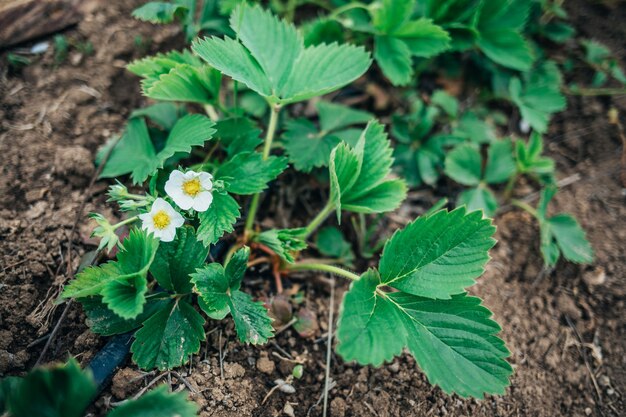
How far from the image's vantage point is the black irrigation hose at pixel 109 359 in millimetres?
1434

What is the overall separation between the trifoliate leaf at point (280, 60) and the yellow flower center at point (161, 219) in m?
0.50

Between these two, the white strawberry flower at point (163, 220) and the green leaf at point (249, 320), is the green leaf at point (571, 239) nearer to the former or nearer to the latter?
the green leaf at point (249, 320)

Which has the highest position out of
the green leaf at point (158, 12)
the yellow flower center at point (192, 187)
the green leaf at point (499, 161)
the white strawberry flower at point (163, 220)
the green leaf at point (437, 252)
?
the green leaf at point (158, 12)

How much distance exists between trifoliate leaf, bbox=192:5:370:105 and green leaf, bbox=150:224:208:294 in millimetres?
532

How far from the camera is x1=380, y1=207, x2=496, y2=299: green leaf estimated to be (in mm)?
1452

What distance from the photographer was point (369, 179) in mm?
1673

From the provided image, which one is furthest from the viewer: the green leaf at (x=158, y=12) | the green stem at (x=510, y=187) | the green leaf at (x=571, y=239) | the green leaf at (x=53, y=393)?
the green stem at (x=510, y=187)

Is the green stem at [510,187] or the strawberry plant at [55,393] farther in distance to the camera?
the green stem at [510,187]

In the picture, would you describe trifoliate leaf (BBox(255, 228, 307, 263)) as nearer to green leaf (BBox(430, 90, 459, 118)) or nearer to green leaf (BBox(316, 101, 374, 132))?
green leaf (BBox(316, 101, 374, 132))

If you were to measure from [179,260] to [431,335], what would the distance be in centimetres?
79

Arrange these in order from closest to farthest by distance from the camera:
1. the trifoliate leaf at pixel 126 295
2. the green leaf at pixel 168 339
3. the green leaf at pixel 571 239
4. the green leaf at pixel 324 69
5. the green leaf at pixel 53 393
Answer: the green leaf at pixel 53 393 < the trifoliate leaf at pixel 126 295 < the green leaf at pixel 168 339 < the green leaf at pixel 324 69 < the green leaf at pixel 571 239

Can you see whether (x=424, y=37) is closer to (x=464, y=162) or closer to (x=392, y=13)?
(x=392, y=13)

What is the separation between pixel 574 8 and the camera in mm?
2713

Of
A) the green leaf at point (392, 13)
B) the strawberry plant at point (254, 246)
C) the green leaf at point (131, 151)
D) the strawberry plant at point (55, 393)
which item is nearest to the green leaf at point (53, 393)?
the strawberry plant at point (55, 393)
